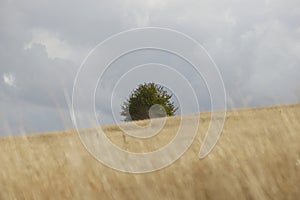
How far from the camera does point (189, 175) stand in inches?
156

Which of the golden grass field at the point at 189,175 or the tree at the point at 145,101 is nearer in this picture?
the golden grass field at the point at 189,175

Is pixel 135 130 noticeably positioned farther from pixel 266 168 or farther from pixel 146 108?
pixel 146 108

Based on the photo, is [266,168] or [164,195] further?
[266,168]

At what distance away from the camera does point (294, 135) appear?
452 cm

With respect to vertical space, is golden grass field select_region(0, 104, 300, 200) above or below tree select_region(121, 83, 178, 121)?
below

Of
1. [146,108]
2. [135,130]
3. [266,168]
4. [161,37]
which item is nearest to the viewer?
[266,168]

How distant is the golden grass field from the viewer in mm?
3672

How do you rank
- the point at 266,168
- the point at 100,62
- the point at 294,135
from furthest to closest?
the point at 100,62, the point at 294,135, the point at 266,168

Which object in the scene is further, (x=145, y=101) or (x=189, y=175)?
(x=145, y=101)

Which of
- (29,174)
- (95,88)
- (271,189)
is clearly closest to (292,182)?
(271,189)

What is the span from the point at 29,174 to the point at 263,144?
2.46 m

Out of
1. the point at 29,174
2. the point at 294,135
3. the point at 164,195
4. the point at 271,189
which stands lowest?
the point at 29,174

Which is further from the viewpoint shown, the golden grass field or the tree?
the tree

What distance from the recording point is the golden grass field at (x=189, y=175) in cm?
367
